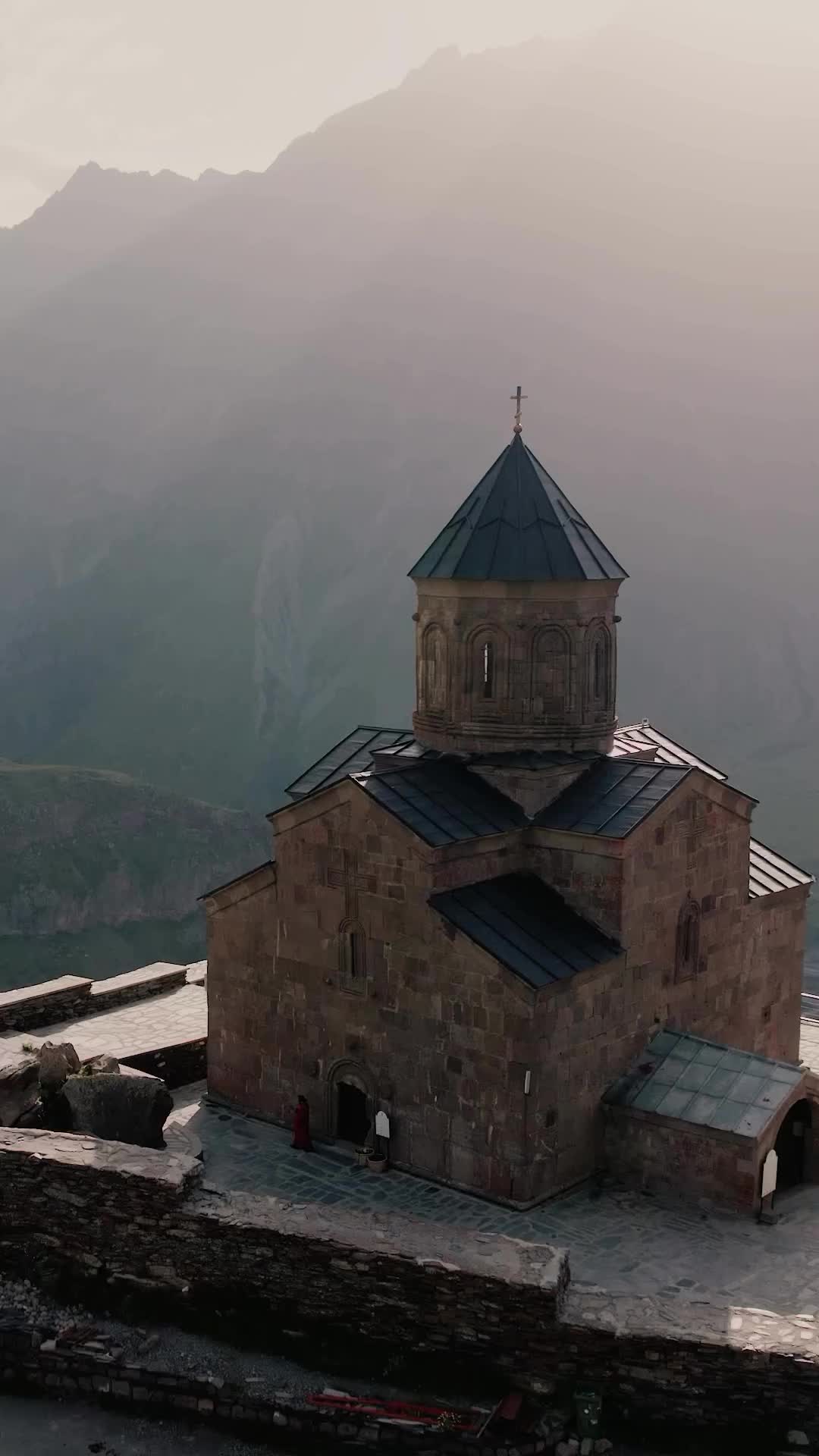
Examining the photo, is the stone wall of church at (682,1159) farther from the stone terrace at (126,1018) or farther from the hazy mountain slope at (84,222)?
the hazy mountain slope at (84,222)

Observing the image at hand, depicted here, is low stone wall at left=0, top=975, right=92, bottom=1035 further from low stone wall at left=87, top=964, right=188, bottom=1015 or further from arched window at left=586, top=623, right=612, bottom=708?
arched window at left=586, top=623, right=612, bottom=708

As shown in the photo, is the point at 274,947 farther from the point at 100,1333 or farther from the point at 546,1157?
the point at 100,1333

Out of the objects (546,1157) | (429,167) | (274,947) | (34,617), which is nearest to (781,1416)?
(546,1157)

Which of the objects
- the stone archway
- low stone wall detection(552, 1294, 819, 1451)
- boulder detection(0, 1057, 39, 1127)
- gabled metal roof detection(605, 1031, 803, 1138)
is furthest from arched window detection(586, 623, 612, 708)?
low stone wall detection(552, 1294, 819, 1451)

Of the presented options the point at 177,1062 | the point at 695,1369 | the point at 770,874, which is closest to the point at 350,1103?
the point at 177,1062

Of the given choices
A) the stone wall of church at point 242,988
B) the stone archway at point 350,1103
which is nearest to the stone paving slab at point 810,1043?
the stone archway at point 350,1103

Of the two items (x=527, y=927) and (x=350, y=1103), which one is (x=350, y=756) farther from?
(x=350, y=1103)
